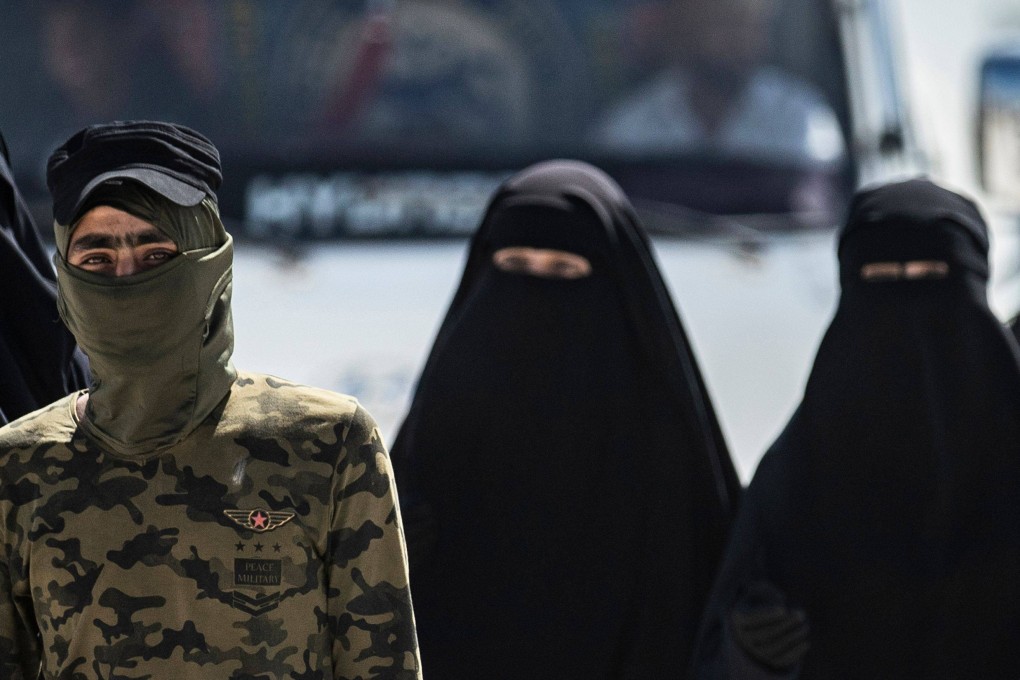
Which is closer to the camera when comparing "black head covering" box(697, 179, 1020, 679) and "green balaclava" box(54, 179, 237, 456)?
"green balaclava" box(54, 179, 237, 456)

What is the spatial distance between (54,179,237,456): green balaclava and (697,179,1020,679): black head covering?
53.8 inches

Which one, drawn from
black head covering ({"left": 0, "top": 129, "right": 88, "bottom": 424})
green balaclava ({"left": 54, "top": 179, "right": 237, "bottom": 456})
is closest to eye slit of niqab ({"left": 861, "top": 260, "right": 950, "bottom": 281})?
black head covering ({"left": 0, "top": 129, "right": 88, "bottom": 424})

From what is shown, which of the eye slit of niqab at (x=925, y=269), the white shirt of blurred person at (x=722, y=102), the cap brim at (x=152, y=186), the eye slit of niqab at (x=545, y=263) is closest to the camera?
the cap brim at (x=152, y=186)

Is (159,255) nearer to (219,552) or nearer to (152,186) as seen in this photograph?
(152,186)

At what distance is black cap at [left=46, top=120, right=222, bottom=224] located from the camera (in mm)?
1956

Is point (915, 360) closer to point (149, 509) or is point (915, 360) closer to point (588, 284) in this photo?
point (588, 284)

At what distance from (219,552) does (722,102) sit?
2.85 metres

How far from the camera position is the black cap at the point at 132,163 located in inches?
77.0

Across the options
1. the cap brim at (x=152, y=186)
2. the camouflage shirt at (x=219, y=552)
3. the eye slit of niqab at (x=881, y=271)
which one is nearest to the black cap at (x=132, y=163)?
the cap brim at (x=152, y=186)

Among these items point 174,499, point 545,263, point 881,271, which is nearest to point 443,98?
point 545,263

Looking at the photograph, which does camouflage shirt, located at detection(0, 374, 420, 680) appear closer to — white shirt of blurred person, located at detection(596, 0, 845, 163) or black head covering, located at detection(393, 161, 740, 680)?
black head covering, located at detection(393, 161, 740, 680)

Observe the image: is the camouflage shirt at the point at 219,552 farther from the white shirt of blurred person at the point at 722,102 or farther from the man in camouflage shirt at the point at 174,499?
the white shirt of blurred person at the point at 722,102

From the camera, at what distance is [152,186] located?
1925 millimetres

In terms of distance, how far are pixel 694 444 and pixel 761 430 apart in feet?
2.56
